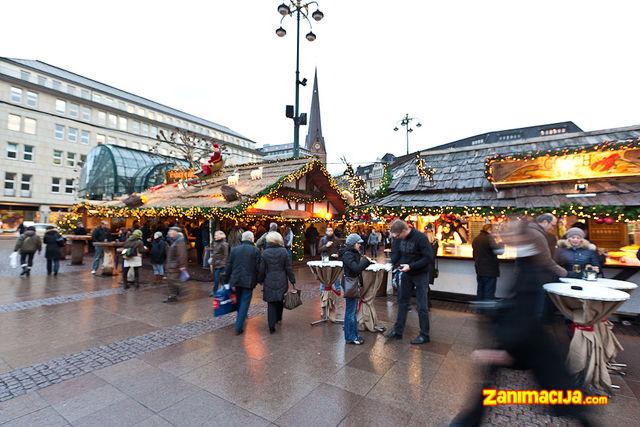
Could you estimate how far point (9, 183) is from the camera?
31.5 m

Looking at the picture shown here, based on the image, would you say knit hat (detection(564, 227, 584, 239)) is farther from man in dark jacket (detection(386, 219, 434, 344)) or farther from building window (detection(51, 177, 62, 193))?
building window (detection(51, 177, 62, 193))

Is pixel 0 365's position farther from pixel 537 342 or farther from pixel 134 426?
pixel 537 342

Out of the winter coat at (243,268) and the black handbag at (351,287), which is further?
the winter coat at (243,268)

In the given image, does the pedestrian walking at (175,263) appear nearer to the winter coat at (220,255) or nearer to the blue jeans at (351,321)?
the winter coat at (220,255)

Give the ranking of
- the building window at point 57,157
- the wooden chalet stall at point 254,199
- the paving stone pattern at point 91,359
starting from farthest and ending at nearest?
the building window at point 57,157 < the wooden chalet stall at point 254,199 < the paving stone pattern at point 91,359

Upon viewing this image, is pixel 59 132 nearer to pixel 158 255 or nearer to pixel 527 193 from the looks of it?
pixel 158 255

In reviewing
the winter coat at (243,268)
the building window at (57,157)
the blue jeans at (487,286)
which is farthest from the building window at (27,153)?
the blue jeans at (487,286)

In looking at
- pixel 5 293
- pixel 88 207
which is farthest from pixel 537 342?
Answer: pixel 88 207

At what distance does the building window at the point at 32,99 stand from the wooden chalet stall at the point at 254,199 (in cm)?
2869

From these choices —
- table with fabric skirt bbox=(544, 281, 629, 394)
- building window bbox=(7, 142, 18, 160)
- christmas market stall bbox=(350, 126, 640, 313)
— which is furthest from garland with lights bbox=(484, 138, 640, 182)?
building window bbox=(7, 142, 18, 160)

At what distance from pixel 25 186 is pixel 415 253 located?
44824 millimetres

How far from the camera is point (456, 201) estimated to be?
7.43 m

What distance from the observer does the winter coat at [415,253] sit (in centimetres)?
470

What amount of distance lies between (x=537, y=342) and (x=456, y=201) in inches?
216
